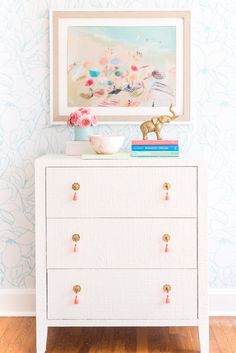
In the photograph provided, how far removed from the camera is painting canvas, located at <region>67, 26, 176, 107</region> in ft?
9.97

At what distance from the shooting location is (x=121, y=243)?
262 centimetres

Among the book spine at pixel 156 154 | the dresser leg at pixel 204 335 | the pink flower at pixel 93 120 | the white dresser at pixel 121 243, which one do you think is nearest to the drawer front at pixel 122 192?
the white dresser at pixel 121 243

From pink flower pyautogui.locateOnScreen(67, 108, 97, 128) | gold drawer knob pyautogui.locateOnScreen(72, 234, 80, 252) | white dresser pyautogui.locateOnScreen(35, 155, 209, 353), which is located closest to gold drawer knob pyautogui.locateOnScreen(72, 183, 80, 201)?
white dresser pyautogui.locateOnScreen(35, 155, 209, 353)

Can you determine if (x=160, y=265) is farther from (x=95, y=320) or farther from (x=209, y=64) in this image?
(x=209, y=64)

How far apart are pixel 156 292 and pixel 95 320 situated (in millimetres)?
292

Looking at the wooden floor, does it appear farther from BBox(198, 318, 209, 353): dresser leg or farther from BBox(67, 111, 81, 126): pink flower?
BBox(67, 111, 81, 126): pink flower

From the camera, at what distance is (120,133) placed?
3102mm

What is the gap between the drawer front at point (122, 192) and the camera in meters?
2.60

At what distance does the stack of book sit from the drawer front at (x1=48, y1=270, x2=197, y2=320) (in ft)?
1.67

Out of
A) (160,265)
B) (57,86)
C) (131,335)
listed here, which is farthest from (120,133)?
(131,335)

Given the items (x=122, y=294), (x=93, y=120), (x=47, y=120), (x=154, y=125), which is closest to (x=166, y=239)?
(x=122, y=294)

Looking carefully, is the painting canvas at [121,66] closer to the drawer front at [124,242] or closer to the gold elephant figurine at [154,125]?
the gold elephant figurine at [154,125]

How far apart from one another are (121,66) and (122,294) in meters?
1.13

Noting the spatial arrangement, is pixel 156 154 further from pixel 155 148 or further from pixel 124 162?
pixel 124 162
